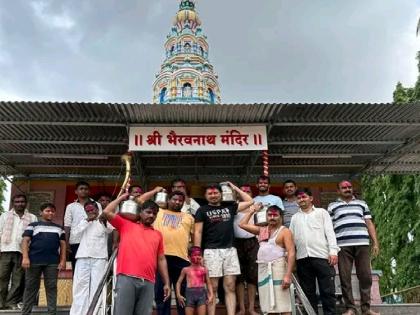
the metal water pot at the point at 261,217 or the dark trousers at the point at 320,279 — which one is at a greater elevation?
the metal water pot at the point at 261,217

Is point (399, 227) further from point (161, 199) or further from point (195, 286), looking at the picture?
point (195, 286)

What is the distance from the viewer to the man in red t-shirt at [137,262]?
4.03 meters

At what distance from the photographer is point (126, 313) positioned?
156 inches

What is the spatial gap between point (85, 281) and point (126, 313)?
1608mm

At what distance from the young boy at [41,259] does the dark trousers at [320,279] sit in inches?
118

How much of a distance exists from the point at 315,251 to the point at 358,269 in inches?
35.2

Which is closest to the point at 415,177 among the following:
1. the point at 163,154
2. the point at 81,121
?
the point at 163,154

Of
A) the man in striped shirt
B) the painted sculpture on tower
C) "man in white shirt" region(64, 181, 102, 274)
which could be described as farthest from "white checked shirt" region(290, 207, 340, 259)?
the painted sculpture on tower

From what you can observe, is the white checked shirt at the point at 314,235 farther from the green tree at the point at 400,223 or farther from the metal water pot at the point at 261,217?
the green tree at the point at 400,223

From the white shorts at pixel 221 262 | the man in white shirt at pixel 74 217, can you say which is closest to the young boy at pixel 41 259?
the man in white shirt at pixel 74 217

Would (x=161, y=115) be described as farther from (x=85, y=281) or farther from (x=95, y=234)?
(x=85, y=281)

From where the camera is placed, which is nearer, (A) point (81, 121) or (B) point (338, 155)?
(A) point (81, 121)

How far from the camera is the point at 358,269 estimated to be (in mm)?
5492

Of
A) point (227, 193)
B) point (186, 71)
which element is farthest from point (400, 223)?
point (186, 71)
